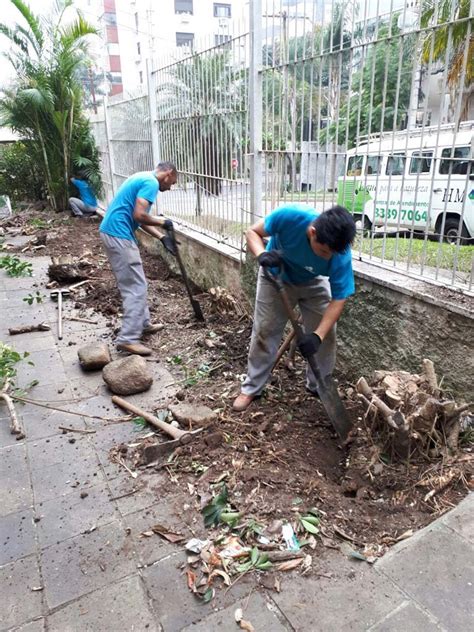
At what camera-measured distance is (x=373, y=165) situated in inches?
126

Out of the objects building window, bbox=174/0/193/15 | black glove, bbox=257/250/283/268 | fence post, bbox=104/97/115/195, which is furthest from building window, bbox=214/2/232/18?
black glove, bbox=257/250/283/268

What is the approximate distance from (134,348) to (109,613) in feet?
8.80

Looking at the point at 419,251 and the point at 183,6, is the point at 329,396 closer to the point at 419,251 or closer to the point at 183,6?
the point at 419,251

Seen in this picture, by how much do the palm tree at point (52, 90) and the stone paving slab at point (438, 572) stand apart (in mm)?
11652

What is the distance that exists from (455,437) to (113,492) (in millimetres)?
1928

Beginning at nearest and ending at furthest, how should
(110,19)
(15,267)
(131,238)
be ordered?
(131,238) → (15,267) → (110,19)

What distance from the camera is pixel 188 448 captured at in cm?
285

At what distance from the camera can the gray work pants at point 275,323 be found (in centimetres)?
321

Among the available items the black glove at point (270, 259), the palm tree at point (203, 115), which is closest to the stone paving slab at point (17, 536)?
the black glove at point (270, 259)

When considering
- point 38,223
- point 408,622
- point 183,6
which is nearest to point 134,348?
point 408,622

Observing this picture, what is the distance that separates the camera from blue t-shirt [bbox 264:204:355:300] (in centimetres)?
277

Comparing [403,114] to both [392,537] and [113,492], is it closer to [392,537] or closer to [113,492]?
[392,537]

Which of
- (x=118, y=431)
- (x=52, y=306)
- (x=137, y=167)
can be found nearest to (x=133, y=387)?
(x=118, y=431)

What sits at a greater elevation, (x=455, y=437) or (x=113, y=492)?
(x=455, y=437)
